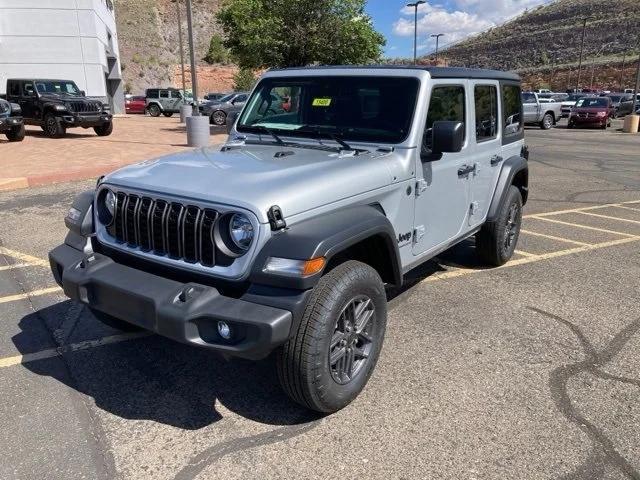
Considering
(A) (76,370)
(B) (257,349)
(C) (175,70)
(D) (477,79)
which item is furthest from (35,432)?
(C) (175,70)

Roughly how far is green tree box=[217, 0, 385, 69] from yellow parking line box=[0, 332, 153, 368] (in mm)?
16844

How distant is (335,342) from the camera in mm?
2957

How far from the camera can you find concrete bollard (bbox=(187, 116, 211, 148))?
15.5 metres

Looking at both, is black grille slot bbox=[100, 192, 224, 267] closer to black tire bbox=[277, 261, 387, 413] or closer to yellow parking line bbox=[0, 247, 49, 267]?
black tire bbox=[277, 261, 387, 413]

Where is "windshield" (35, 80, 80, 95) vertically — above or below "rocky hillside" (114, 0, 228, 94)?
below

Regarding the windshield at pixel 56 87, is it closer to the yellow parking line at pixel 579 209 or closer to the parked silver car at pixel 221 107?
the parked silver car at pixel 221 107

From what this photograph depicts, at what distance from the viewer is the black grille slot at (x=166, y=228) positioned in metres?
2.78

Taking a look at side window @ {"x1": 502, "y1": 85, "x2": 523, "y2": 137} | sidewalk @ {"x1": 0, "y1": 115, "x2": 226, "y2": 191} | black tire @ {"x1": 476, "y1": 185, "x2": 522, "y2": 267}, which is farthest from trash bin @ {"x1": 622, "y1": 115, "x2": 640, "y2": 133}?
black tire @ {"x1": 476, "y1": 185, "x2": 522, "y2": 267}

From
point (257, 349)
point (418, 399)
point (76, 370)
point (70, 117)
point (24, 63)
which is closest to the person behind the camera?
point (257, 349)

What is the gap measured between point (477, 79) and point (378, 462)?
3.26m

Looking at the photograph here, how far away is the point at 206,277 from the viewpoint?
2.80 metres

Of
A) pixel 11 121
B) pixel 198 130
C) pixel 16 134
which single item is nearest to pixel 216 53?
pixel 16 134

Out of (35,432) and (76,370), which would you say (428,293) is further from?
(35,432)

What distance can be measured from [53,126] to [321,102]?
16729mm
